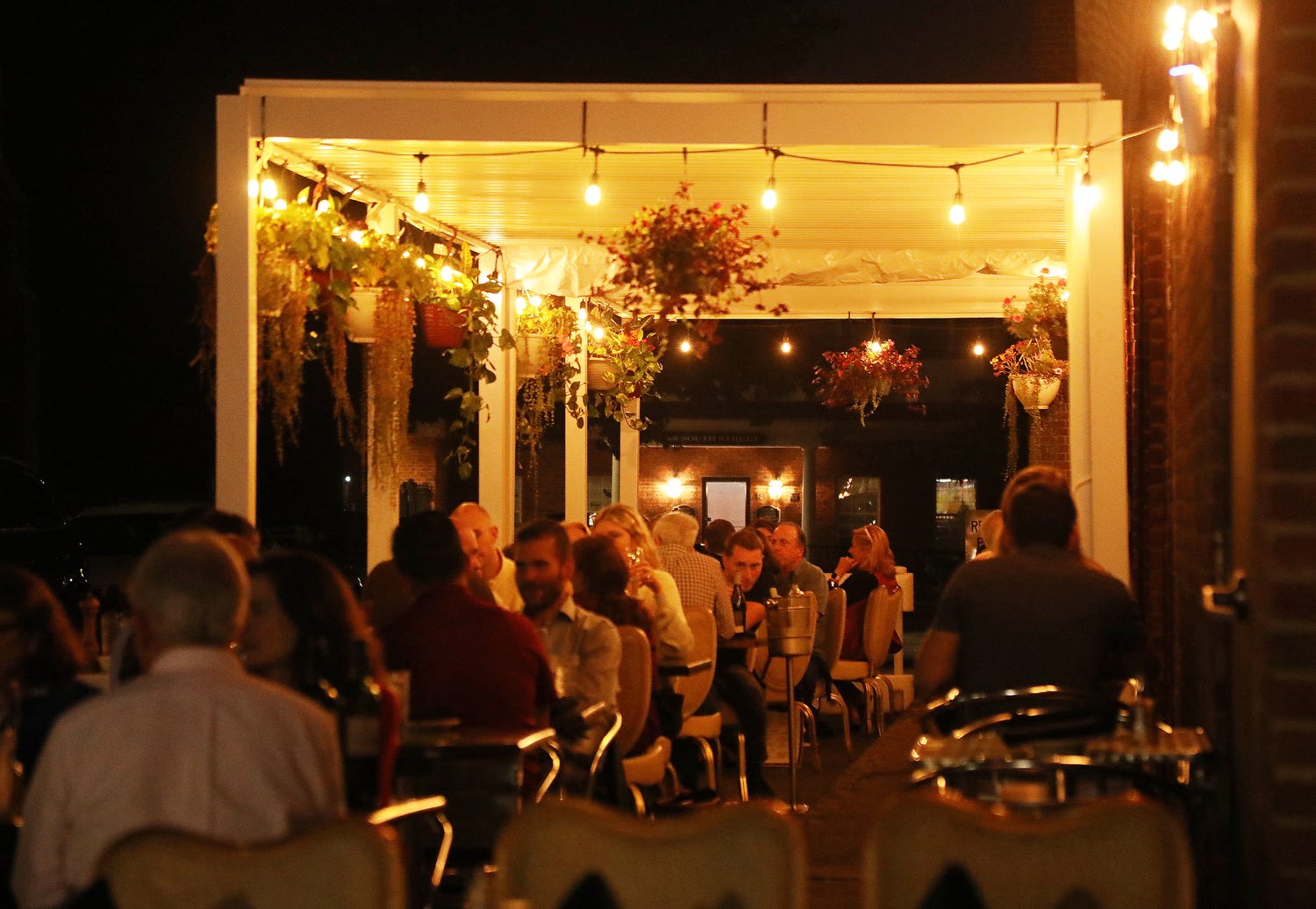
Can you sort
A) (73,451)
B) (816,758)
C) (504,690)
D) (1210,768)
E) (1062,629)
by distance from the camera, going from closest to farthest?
(1210,768)
(1062,629)
(504,690)
(816,758)
(73,451)

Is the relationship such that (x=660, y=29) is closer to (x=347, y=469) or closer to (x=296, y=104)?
(x=347, y=469)

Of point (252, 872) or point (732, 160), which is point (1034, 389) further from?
point (252, 872)

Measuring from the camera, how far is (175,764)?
2.79 metres

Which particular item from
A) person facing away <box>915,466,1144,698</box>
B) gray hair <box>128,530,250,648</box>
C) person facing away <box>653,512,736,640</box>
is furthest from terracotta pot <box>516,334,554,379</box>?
gray hair <box>128,530,250,648</box>

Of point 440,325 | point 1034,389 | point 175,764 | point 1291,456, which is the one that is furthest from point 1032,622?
point 1034,389

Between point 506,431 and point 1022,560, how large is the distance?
672 cm

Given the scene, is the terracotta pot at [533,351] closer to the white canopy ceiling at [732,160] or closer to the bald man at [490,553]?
the white canopy ceiling at [732,160]

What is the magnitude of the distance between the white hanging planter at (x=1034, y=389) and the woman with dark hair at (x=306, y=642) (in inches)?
323

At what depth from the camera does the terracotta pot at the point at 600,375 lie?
38.2 feet

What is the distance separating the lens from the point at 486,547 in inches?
300

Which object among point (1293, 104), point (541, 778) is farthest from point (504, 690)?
point (1293, 104)

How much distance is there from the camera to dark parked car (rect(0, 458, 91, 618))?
43.5ft

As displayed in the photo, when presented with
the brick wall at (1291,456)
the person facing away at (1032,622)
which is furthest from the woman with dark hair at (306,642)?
the brick wall at (1291,456)

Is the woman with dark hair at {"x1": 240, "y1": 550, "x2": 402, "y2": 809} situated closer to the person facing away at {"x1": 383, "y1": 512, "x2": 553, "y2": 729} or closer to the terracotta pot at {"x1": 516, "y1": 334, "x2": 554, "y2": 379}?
the person facing away at {"x1": 383, "y1": 512, "x2": 553, "y2": 729}
